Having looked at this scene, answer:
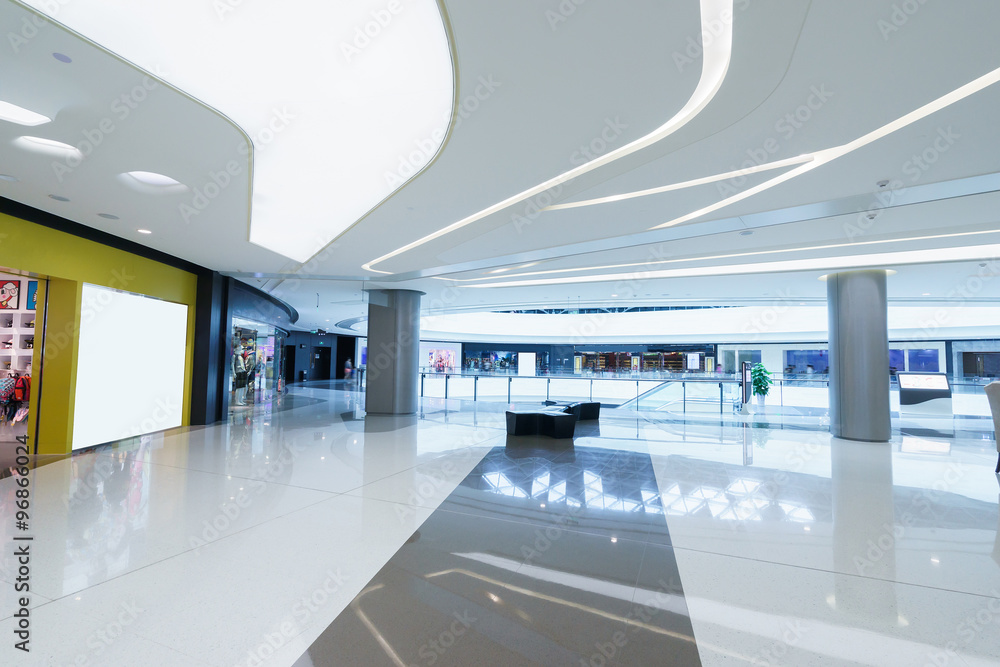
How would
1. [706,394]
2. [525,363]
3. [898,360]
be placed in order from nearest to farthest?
[706,394]
[898,360]
[525,363]

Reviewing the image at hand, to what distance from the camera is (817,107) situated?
12.2 ft

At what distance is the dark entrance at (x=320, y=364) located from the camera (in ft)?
99.0

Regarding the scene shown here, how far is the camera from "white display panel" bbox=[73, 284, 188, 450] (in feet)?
25.1

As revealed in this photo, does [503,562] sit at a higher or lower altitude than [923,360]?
lower

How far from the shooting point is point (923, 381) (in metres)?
13.5

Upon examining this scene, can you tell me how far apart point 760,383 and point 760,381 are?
6cm

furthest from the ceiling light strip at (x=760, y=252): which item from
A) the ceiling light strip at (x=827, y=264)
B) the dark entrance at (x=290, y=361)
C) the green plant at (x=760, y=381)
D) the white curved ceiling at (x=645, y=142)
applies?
the dark entrance at (x=290, y=361)
